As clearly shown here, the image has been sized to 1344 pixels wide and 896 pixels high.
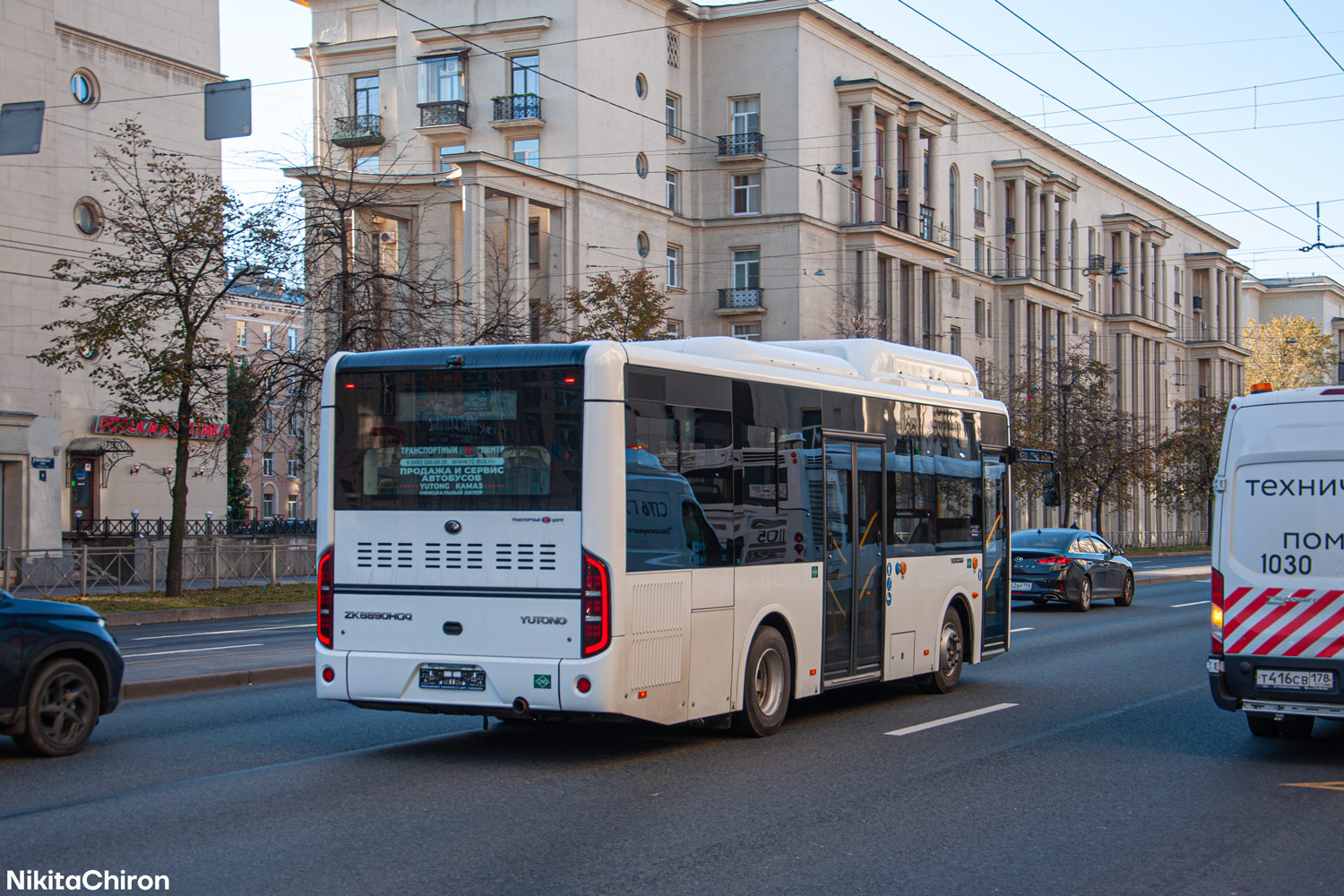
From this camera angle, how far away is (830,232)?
6306 centimetres

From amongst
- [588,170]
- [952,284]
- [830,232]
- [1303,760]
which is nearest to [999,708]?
[1303,760]

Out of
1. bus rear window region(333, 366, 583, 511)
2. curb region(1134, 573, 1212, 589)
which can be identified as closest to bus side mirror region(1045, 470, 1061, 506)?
bus rear window region(333, 366, 583, 511)

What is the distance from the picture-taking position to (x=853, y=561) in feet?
41.1

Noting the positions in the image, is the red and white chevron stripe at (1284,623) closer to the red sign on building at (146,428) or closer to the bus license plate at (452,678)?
the bus license plate at (452,678)

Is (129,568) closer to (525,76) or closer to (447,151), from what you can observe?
(525,76)

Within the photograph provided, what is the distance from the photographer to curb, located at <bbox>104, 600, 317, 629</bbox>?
2494cm

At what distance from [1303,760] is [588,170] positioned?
4572cm

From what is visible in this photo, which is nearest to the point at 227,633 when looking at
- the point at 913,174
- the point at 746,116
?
the point at 746,116

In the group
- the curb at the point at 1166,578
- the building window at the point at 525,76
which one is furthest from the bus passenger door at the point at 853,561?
the building window at the point at 525,76

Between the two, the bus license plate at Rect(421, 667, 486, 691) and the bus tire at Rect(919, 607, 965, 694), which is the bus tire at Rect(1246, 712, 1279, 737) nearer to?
the bus tire at Rect(919, 607, 965, 694)

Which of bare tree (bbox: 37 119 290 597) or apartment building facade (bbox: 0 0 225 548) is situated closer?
bare tree (bbox: 37 119 290 597)

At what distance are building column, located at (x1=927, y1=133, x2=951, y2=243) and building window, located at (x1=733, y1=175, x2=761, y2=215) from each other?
413 inches

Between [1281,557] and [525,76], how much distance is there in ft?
156

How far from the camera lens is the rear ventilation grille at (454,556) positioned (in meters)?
9.65
